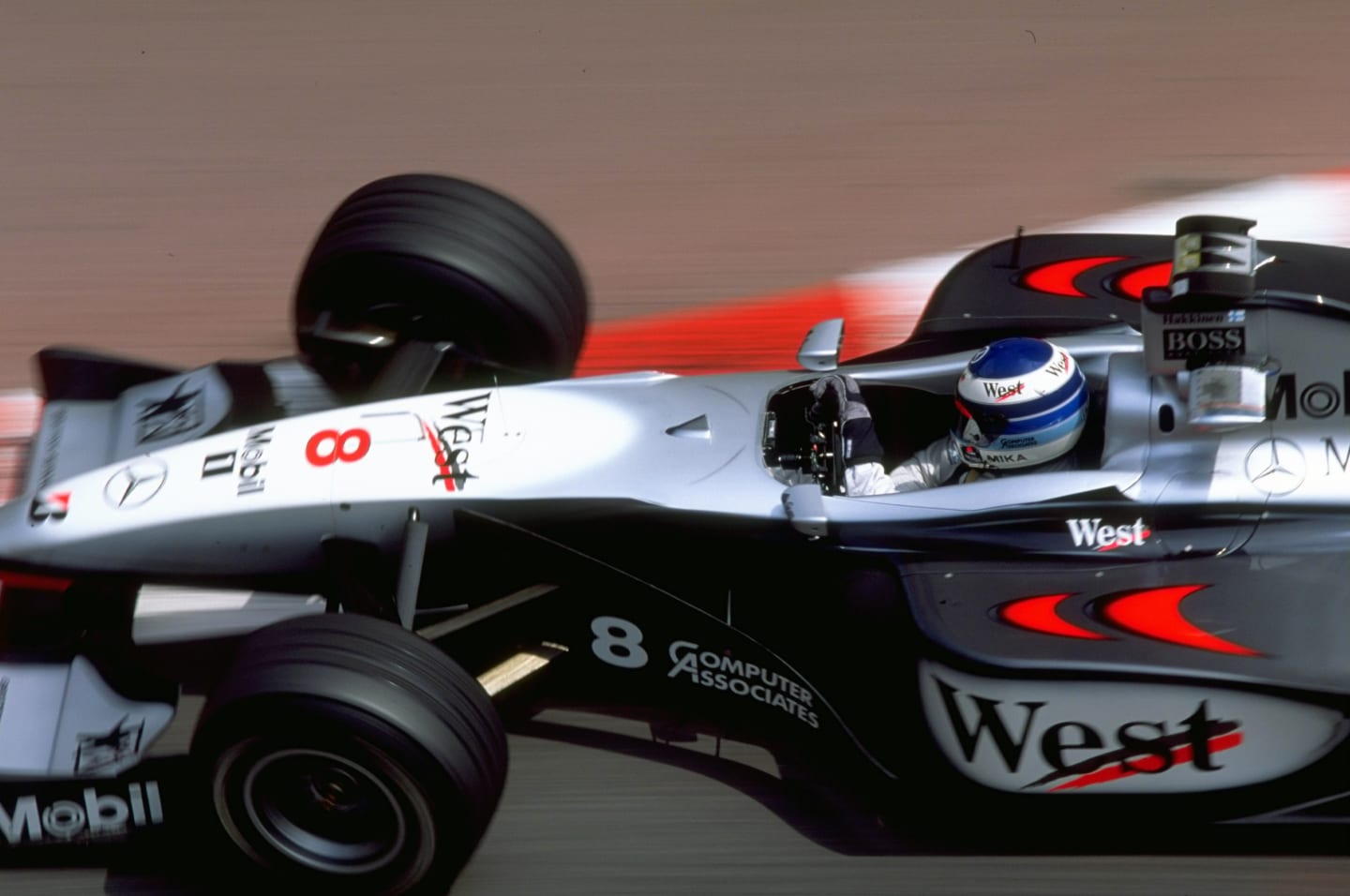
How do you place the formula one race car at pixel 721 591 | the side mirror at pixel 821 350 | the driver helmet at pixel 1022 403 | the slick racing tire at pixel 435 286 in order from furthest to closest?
the slick racing tire at pixel 435 286, the side mirror at pixel 821 350, the driver helmet at pixel 1022 403, the formula one race car at pixel 721 591

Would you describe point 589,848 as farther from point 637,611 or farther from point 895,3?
point 895,3

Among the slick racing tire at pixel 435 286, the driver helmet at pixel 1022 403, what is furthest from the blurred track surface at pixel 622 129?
the driver helmet at pixel 1022 403

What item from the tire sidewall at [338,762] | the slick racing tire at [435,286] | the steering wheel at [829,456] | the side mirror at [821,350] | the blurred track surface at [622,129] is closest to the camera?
the tire sidewall at [338,762]

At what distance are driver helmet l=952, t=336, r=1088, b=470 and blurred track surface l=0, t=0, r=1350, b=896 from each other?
2337 millimetres

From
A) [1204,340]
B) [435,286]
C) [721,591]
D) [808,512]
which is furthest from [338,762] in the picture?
[1204,340]

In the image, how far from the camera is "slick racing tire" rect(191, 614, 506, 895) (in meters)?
3.15

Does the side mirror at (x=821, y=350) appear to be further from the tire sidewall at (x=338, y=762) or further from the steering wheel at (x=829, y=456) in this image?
the tire sidewall at (x=338, y=762)

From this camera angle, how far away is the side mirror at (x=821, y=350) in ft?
13.1

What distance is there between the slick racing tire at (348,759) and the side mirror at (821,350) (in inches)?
50.1

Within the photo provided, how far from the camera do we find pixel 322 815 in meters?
3.44

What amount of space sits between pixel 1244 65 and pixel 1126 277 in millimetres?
2859

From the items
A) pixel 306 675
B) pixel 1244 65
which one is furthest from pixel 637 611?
pixel 1244 65

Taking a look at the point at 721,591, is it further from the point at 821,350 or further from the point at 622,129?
the point at 622,129

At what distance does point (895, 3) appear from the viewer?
7.27 meters
